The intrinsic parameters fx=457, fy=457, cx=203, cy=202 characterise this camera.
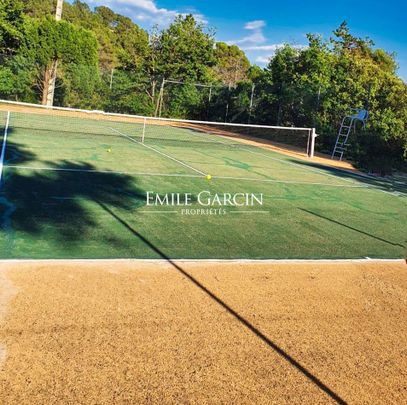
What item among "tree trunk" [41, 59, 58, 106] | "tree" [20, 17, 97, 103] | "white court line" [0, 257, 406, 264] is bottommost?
"white court line" [0, 257, 406, 264]

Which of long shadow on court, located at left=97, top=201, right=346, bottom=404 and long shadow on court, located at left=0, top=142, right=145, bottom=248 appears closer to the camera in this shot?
long shadow on court, located at left=97, top=201, right=346, bottom=404

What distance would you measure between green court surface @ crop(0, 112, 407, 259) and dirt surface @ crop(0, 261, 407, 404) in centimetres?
107

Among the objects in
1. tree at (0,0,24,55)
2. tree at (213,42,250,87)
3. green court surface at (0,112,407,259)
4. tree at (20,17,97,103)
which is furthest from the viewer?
tree at (213,42,250,87)

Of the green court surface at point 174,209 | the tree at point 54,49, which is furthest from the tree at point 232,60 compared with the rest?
the green court surface at point 174,209

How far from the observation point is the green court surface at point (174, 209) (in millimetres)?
8652

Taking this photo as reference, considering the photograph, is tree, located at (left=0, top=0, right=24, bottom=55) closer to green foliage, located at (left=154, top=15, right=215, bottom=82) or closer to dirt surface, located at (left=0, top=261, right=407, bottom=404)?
green foliage, located at (left=154, top=15, right=215, bottom=82)

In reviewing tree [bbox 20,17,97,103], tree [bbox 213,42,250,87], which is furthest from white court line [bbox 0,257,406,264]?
tree [bbox 213,42,250,87]

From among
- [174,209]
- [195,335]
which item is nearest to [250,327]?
[195,335]

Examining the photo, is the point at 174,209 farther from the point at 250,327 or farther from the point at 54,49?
the point at 54,49

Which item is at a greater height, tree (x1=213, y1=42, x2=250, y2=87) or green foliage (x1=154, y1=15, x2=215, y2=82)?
tree (x1=213, y1=42, x2=250, y2=87)

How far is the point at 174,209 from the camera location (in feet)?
37.3

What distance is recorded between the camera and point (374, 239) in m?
10.7

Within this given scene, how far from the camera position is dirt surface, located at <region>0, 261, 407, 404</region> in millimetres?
4523

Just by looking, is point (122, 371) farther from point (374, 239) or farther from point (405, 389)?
point (374, 239)
